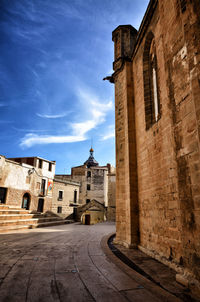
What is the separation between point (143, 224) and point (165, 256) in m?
1.53

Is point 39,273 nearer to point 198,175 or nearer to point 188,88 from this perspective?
point 198,175

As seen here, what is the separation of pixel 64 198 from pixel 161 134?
25300mm

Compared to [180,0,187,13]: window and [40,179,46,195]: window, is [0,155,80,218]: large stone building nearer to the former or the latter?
[40,179,46,195]: window

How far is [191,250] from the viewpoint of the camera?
2895 millimetres

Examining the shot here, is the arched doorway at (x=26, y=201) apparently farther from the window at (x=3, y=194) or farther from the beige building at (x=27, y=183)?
the window at (x=3, y=194)

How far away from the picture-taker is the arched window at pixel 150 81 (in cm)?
609

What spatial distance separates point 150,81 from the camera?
6.53 metres

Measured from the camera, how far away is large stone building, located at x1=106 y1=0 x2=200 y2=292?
301 cm

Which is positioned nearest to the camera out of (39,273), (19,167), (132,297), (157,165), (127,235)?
(132,297)

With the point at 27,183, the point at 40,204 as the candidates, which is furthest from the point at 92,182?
the point at 27,183

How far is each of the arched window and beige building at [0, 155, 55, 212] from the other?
16368mm

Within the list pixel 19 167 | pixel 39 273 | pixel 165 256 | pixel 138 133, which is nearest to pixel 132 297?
pixel 39 273

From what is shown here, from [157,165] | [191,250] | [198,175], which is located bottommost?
[191,250]

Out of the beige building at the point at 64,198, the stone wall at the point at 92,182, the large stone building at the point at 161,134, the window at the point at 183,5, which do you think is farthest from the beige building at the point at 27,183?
the window at the point at 183,5
